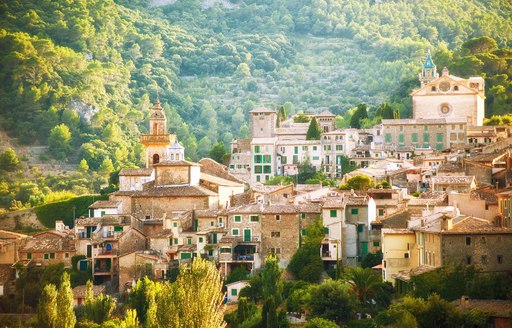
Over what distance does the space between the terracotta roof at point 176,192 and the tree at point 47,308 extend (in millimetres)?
11402

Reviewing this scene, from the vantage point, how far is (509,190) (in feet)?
194

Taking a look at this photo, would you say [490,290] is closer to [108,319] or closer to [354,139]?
[108,319]

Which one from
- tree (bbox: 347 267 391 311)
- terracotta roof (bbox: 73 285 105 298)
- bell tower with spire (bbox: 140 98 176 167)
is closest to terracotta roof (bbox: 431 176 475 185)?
tree (bbox: 347 267 391 311)

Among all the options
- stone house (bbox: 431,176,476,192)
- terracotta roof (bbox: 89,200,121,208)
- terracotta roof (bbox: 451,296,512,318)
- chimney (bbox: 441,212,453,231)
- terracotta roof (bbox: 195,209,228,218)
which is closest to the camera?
terracotta roof (bbox: 451,296,512,318)

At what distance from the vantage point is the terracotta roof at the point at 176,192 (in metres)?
71.0

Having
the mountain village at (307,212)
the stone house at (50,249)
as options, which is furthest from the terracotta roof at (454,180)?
the stone house at (50,249)

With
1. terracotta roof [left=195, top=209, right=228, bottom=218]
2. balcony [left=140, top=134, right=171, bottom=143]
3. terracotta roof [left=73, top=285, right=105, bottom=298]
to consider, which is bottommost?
terracotta roof [left=73, top=285, right=105, bottom=298]

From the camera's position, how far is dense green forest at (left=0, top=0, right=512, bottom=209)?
4968 inches

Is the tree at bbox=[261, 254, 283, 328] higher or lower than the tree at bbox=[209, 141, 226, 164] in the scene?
lower

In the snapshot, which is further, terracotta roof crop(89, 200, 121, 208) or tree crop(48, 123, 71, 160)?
tree crop(48, 123, 71, 160)

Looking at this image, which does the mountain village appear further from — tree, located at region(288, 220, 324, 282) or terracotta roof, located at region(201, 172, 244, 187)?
tree, located at region(288, 220, 324, 282)

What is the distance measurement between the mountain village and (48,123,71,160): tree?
38.5m

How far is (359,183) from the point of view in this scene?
71750 mm

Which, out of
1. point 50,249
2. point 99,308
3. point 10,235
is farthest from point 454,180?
point 10,235
